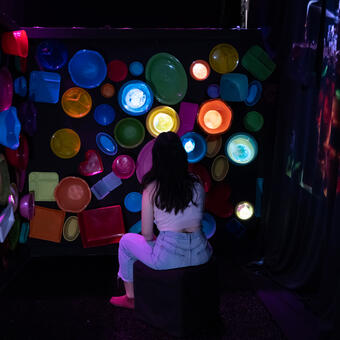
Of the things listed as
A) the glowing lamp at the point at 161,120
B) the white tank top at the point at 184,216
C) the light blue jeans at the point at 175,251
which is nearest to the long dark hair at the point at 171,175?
the white tank top at the point at 184,216

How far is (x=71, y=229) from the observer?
323 centimetres

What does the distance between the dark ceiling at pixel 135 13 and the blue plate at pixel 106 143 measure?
1.31 meters

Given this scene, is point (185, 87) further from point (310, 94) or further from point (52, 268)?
point (52, 268)

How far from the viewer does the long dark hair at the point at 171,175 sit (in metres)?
2.02

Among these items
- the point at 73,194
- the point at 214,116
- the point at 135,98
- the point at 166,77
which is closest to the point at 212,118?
the point at 214,116

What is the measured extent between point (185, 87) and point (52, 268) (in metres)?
1.78

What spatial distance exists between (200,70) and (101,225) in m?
1.53

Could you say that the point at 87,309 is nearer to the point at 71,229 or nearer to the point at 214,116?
the point at 71,229

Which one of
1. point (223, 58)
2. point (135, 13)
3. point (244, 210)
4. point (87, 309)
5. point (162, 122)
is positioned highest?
point (135, 13)

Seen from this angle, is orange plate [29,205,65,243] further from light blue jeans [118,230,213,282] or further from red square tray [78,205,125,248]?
light blue jeans [118,230,213,282]

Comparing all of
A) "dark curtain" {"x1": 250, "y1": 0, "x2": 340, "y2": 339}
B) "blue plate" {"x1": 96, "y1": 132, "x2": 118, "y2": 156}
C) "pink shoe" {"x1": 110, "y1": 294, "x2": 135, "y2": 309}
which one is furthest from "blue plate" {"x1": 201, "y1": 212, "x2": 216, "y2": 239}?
"pink shoe" {"x1": 110, "y1": 294, "x2": 135, "y2": 309}

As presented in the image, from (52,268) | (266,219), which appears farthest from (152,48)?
(52,268)

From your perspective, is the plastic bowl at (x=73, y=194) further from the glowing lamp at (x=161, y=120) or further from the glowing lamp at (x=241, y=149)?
the glowing lamp at (x=241, y=149)

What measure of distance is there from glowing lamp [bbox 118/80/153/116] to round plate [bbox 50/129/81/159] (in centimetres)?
48
